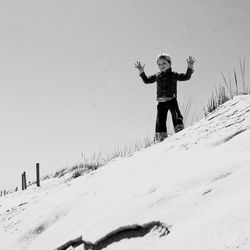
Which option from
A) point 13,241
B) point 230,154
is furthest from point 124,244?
point 13,241

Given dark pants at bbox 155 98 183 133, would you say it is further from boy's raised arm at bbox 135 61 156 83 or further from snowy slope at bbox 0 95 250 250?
snowy slope at bbox 0 95 250 250

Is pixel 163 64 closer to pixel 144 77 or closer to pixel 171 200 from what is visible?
pixel 144 77

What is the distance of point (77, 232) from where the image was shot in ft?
8.59

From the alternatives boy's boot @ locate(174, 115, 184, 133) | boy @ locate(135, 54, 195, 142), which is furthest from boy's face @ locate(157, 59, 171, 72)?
boy's boot @ locate(174, 115, 184, 133)

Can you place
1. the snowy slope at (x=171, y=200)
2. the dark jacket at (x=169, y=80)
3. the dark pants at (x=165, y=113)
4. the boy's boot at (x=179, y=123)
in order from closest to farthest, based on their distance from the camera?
the snowy slope at (x=171, y=200), the boy's boot at (x=179, y=123), the dark pants at (x=165, y=113), the dark jacket at (x=169, y=80)

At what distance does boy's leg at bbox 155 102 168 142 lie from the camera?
5582 mm

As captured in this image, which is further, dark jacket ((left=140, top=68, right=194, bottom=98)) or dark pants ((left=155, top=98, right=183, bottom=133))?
dark jacket ((left=140, top=68, right=194, bottom=98))

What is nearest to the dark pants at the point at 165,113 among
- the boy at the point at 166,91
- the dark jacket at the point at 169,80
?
the boy at the point at 166,91

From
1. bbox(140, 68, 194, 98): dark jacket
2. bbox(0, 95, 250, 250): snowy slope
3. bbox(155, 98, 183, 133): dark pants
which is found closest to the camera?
bbox(0, 95, 250, 250): snowy slope

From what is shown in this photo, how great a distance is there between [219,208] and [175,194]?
0.45m

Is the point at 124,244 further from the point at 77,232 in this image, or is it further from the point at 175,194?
the point at 77,232

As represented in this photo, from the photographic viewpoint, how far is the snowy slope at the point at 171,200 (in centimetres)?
177

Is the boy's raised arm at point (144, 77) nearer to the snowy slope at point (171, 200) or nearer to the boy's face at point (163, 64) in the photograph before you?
the boy's face at point (163, 64)

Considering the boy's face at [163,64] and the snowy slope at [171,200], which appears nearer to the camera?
the snowy slope at [171,200]
